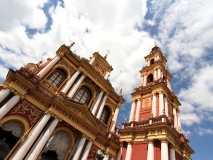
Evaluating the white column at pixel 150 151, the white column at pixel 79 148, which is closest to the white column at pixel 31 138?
the white column at pixel 79 148

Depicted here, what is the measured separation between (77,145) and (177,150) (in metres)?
8.26

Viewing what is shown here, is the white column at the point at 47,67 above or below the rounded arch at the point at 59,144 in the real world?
above

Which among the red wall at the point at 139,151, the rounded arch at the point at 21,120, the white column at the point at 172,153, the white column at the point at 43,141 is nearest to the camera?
the white column at the point at 43,141

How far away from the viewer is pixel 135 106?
1847 centimetres

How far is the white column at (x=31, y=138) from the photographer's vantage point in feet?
30.5

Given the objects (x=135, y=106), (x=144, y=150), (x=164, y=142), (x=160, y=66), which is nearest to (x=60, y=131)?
(x=144, y=150)

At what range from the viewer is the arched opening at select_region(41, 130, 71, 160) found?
11.4m

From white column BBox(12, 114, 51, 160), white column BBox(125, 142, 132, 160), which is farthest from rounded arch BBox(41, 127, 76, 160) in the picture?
white column BBox(125, 142, 132, 160)

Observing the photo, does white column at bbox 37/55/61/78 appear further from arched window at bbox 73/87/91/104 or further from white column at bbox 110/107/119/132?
white column at bbox 110/107/119/132

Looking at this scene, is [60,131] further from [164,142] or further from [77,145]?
[164,142]

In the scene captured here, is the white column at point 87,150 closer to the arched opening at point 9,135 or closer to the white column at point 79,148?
the white column at point 79,148

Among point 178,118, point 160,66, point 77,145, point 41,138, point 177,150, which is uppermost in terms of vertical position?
point 160,66

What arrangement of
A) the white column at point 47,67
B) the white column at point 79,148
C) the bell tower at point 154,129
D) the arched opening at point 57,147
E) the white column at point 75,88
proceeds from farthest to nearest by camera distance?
the white column at point 75,88
the white column at point 47,67
the bell tower at point 154,129
the white column at point 79,148
the arched opening at point 57,147

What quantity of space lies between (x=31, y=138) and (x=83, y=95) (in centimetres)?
720
